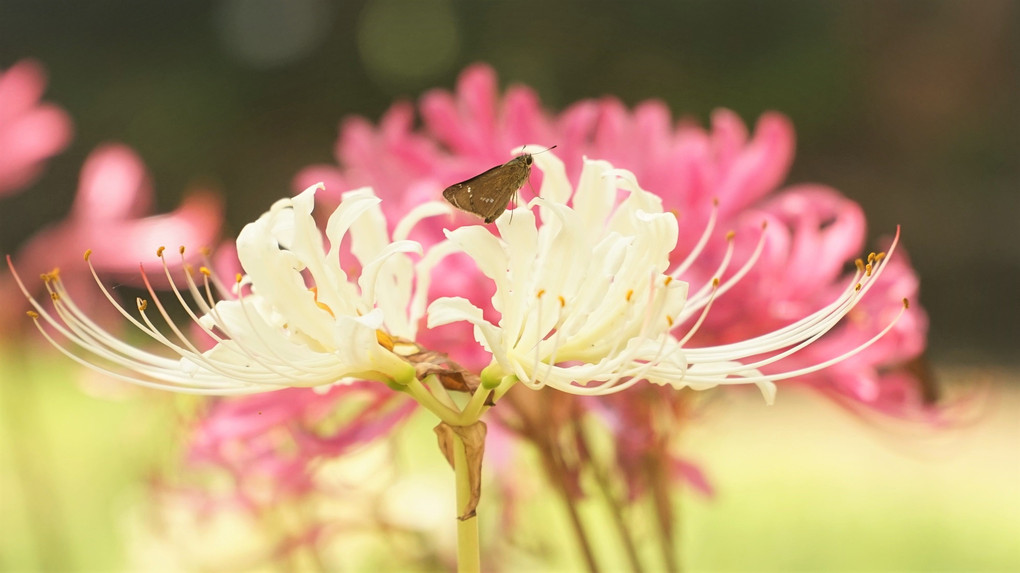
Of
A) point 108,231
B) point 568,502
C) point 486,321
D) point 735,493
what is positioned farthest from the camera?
point 735,493

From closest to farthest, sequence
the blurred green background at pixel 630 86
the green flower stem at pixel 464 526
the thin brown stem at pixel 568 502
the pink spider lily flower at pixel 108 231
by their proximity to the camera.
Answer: the green flower stem at pixel 464 526
the thin brown stem at pixel 568 502
the pink spider lily flower at pixel 108 231
the blurred green background at pixel 630 86

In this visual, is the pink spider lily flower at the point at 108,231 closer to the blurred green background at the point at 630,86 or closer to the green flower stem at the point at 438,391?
the green flower stem at the point at 438,391

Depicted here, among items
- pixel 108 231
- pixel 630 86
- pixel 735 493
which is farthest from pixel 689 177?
pixel 630 86

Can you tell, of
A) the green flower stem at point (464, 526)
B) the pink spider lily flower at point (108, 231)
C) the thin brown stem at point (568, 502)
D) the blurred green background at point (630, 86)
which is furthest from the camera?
the blurred green background at point (630, 86)

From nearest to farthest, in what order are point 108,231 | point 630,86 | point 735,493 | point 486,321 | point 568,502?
1. point 486,321
2. point 568,502
3. point 108,231
4. point 735,493
5. point 630,86

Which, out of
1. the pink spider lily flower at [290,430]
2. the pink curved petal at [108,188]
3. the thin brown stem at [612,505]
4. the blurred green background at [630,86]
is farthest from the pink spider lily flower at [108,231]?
the blurred green background at [630,86]

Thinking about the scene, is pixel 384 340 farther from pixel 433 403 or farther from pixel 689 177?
pixel 689 177

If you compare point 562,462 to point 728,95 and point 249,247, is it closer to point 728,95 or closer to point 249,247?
point 249,247
